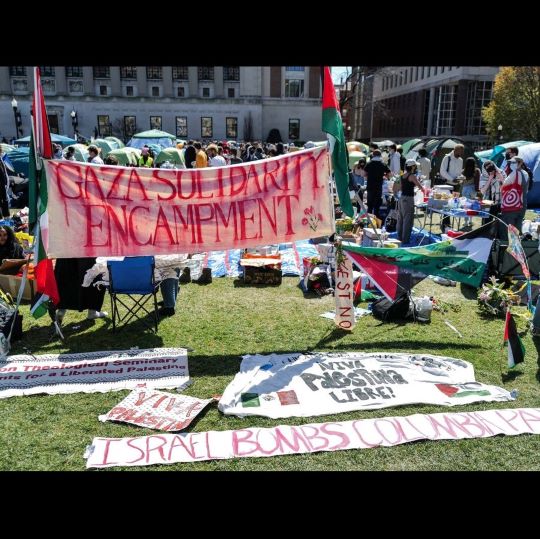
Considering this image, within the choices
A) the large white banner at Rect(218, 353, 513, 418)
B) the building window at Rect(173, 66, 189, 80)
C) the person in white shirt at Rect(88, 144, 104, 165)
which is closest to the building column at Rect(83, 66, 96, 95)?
the building window at Rect(173, 66, 189, 80)

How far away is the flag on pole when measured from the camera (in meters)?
5.89

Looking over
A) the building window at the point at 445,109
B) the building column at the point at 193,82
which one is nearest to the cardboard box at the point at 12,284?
the building window at the point at 445,109

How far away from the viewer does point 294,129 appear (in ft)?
210

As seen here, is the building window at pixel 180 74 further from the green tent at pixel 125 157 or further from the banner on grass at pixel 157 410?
the banner on grass at pixel 157 410

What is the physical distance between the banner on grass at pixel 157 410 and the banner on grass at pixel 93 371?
0.87ft

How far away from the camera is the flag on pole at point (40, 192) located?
5.89 meters

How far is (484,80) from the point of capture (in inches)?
2127

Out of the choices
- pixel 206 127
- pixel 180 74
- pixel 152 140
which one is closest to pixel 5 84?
pixel 180 74

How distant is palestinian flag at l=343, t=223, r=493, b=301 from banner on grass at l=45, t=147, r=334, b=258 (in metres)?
0.73

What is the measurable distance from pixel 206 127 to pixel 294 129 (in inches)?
420

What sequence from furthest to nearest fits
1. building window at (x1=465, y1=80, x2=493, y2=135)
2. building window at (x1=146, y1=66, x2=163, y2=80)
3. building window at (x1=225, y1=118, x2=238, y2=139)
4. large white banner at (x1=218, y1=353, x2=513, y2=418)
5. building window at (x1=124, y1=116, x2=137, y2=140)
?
building window at (x1=225, y1=118, x2=238, y2=139) → building window at (x1=146, y1=66, x2=163, y2=80) → building window at (x1=124, y1=116, x2=137, y2=140) → building window at (x1=465, y1=80, x2=493, y2=135) → large white banner at (x1=218, y1=353, x2=513, y2=418)

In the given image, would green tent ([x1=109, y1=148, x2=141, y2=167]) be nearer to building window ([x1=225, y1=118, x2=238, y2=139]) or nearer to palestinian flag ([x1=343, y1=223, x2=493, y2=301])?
palestinian flag ([x1=343, y1=223, x2=493, y2=301])

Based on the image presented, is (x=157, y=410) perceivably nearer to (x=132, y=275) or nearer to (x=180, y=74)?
(x=132, y=275)

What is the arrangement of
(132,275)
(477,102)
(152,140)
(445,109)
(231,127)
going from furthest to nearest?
(231,127) → (445,109) → (477,102) → (152,140) → (132,275)
